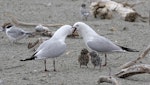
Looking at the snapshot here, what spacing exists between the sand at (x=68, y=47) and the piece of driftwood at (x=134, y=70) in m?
0.10

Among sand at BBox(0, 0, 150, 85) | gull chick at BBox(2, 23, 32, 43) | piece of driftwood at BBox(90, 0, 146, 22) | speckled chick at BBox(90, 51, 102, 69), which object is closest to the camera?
sand at BBox(0, 0, 150, 85)

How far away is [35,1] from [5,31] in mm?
4949

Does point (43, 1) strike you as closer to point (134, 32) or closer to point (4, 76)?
point (134, 32)

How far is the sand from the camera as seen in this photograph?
7.81m

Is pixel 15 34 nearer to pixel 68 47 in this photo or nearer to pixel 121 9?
pixel 68 47

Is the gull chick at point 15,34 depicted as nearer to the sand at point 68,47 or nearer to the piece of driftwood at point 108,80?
the sand at point 68,47

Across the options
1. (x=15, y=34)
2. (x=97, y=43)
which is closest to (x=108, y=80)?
(x=97, y=43)

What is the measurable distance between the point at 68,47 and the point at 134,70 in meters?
2.98

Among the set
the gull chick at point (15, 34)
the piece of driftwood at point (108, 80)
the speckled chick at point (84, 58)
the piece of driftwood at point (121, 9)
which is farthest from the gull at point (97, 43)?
the piece of driftwood at point (121, 9)

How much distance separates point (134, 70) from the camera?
25.2 ft

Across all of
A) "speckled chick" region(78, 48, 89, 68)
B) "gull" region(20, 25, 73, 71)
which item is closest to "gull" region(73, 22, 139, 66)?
"speckled chick" region(78, 48, 89, 68)

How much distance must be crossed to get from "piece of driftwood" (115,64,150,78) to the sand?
0.31 ft

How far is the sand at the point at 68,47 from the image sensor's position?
25.6 ft

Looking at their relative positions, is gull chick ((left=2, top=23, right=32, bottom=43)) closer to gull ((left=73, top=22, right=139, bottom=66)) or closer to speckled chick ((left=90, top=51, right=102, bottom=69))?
gull ((left=73, top=22, right=139, bottom=66))
